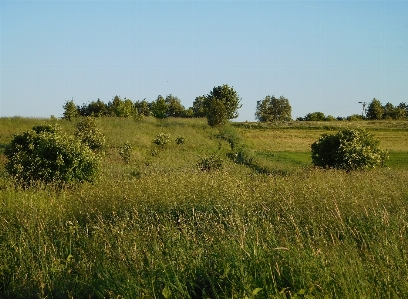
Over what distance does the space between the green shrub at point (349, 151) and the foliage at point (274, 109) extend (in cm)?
7903

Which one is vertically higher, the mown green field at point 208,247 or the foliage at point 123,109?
the foliage at point 123,109

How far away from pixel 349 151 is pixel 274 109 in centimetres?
8378

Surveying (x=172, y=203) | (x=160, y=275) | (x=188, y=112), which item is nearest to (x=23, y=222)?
(x=172, y=203)

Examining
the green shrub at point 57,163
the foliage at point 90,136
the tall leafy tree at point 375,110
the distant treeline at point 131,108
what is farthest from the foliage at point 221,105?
the tall leafy tree at point 375,110

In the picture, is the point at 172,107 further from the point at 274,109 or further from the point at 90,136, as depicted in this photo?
the point at 90,136

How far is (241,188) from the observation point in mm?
9938

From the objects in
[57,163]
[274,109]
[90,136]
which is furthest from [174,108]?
[57,163]

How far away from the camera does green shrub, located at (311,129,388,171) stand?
23.0 m

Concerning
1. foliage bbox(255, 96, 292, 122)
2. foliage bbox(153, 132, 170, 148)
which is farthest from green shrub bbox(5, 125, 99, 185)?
foliage bbox(255, 96, 292, 122)

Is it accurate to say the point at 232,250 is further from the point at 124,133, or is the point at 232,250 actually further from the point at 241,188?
the point at 124,133

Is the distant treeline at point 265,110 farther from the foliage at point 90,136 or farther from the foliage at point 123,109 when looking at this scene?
the foliage at point 90,136

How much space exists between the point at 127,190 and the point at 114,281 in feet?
Answer: 20.9

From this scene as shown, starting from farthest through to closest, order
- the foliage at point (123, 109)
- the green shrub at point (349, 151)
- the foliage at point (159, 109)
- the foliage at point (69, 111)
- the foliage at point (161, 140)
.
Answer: the foliage at point (159, 109) < the foliage at point (123, 109) < the foliage at point (69, 111) < the foliage at point (161, 140) < the green shrub at point (349, 151)

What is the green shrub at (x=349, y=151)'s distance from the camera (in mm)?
23000
